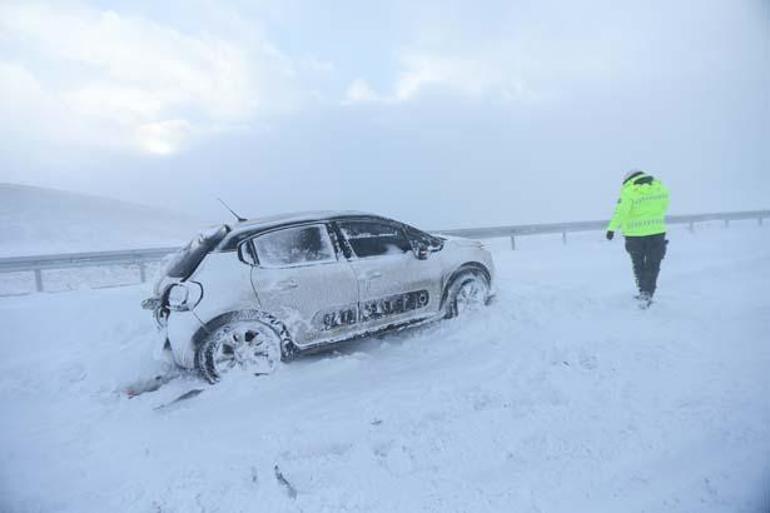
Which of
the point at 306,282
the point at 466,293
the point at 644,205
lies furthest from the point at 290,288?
the point at 644,205

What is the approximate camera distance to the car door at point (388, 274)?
15.1ft

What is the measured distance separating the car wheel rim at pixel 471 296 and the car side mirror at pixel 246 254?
2596 mm

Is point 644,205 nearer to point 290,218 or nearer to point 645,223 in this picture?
point 645,223

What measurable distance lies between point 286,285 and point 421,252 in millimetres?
1708

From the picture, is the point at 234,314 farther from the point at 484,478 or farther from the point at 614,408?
the point at 614,408

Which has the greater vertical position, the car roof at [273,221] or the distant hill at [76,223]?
the distant hill at [76,223]

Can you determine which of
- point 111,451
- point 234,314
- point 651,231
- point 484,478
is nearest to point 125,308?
point 234,314

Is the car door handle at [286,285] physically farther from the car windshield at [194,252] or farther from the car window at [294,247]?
the car windshield at [194,252]

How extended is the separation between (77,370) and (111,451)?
176 cm

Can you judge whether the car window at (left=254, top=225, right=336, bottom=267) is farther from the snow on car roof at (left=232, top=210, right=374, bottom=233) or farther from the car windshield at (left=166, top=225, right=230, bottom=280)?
the car windshield at (left=166, top=225, right=230, bottom=280)

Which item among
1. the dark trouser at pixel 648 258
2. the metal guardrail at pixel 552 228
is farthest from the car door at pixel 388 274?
the metal guardrail at pixel 552 228

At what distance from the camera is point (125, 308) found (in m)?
6.05

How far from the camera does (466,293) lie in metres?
5.46

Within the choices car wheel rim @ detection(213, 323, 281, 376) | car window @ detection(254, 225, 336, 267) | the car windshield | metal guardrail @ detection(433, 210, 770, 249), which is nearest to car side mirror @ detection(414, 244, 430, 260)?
car window @ detection(254, 225, 336, 267)
